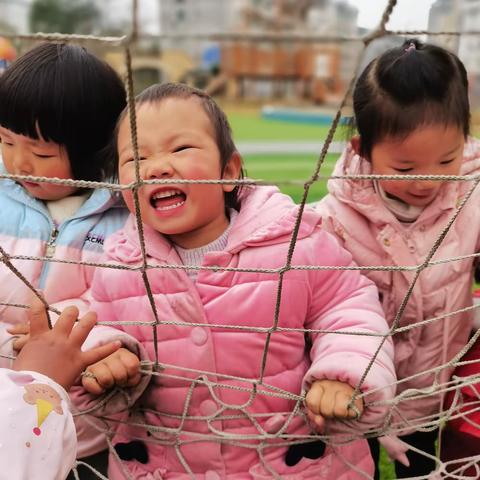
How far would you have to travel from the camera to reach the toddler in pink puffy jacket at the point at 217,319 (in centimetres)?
80

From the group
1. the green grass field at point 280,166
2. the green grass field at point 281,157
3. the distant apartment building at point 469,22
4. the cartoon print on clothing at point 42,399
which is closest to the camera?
the cartoon print on clothing at point 42,399

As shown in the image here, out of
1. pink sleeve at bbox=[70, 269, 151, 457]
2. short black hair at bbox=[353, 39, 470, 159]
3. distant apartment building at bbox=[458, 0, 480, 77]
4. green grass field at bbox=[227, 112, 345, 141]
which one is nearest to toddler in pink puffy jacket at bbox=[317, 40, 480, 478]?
short black hair at bbox=[353, 39, 470, 159]

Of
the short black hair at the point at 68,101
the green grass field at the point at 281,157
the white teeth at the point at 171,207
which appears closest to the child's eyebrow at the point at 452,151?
the white teeth at the point at 171,207

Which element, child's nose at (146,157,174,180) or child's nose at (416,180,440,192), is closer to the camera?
child's nose at (146,157,174,180)

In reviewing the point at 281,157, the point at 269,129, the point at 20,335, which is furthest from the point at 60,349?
the point at 269,129

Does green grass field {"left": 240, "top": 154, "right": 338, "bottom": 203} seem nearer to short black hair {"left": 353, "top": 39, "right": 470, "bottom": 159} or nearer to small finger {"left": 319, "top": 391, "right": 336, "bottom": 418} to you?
short black hair {"left": 353, "top": 39, "right": 470, "bottom": 159}

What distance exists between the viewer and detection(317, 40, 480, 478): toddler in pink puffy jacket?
88 cm

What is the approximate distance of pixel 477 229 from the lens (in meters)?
0.93

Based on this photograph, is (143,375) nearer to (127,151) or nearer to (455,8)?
(127,151)

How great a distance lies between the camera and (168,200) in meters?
0.81

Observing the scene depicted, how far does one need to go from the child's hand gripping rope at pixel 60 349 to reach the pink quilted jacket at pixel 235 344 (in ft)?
0.33

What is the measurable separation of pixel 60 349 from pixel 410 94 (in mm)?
514

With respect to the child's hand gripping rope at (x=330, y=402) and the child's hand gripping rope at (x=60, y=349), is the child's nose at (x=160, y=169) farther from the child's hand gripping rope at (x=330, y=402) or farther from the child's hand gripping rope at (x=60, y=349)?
the child's hand gripping rope at (x=330, y=402)

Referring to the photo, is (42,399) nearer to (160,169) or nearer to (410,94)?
(160,169)
